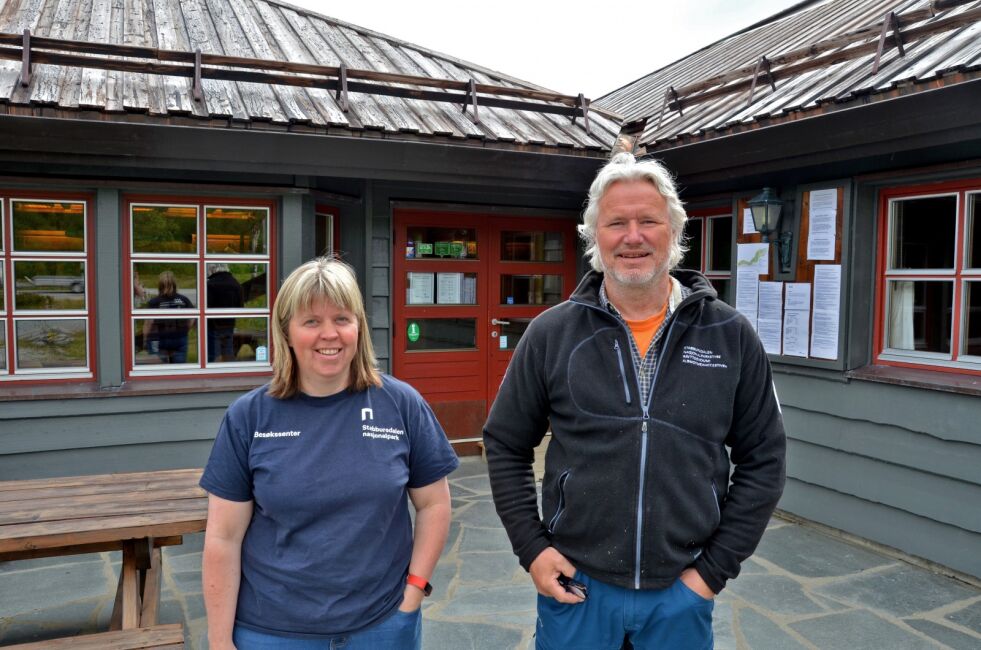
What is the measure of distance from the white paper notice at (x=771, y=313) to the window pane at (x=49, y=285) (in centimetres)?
459

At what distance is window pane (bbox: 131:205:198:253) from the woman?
11.7ft

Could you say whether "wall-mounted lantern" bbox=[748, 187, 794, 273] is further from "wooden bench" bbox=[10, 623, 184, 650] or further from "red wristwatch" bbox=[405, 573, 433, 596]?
"wooden bench" bbox=[10, 623, 184, 650]

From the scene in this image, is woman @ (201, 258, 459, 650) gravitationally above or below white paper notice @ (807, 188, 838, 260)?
below

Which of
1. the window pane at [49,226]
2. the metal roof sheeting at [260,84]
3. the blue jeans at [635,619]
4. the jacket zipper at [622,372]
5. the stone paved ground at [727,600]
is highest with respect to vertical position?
the metal roof sheeting at [260,84]

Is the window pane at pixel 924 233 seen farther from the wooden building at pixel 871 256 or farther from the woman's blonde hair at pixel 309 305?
the woman's blonde hair at pixel 309 305

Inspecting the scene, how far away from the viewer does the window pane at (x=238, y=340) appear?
518 centimetres

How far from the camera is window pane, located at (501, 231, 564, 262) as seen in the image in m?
6.53

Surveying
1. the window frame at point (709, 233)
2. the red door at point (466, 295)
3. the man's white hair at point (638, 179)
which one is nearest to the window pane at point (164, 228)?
the red door at point (466, 295)

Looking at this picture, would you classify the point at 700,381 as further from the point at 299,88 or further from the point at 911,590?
the point at 299,88

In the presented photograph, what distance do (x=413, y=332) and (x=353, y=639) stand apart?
4.47 meters

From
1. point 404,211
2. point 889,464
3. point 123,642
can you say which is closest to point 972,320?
point 889,464

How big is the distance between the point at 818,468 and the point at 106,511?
4137mm

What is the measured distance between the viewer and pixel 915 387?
4.21 metres

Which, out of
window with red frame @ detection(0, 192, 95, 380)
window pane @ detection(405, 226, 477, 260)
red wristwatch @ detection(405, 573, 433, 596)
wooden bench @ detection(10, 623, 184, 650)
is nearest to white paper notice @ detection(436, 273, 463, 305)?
window pane @ detection(405, 226, 477, 260)
